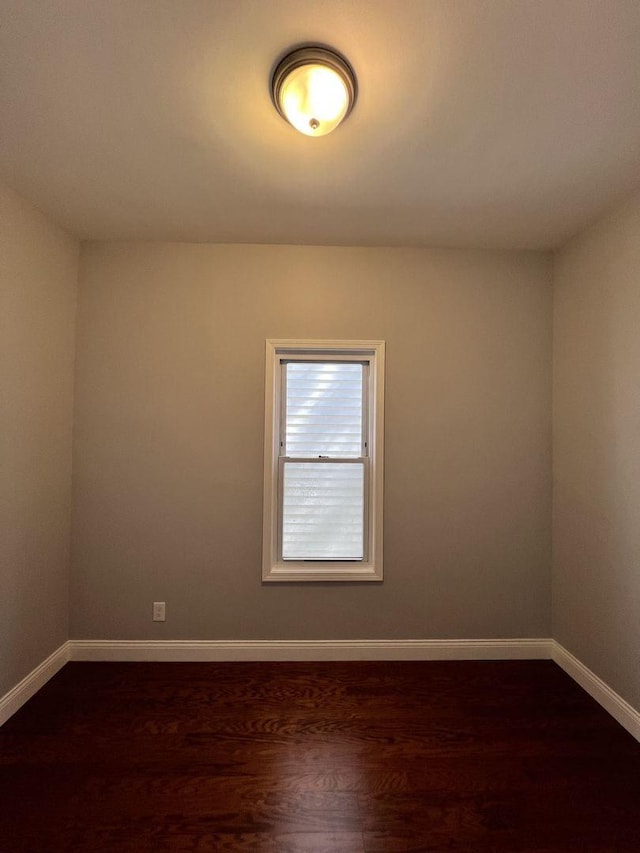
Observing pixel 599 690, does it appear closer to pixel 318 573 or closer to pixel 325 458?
pixel 318 573

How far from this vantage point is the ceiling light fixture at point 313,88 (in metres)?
1.24

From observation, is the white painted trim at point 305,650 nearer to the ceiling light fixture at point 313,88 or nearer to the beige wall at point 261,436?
the beige wall at point 261,436

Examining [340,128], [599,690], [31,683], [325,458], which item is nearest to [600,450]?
[599,690]

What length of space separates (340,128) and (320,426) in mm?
1620

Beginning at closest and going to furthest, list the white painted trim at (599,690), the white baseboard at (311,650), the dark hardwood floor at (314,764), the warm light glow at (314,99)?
the warm light glow at (314,99)
the dark hardwood floor at (314,764)
the white painted trim at (599,690)
the white baseboard at (311,650)

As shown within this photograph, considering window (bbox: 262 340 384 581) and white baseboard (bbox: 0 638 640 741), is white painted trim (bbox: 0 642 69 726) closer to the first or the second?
white baseboard (bbox: 0 638 640 741)

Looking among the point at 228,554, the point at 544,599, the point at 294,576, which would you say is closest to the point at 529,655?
the point at 544,599

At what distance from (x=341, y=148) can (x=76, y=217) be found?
5.29 ft

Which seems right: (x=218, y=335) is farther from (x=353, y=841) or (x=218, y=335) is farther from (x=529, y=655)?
(x=529, y=655)

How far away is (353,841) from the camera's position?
1410 millimetres

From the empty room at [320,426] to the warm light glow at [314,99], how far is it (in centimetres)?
1

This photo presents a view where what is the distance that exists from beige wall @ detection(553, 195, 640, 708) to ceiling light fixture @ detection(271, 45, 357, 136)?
164cm

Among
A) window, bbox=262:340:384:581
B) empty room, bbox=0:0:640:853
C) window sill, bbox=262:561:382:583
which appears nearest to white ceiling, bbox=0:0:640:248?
empty room, bbox=0:0:640:853

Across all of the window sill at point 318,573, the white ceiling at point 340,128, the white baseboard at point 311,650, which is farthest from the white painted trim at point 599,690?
the white ceiling at point 340,128
